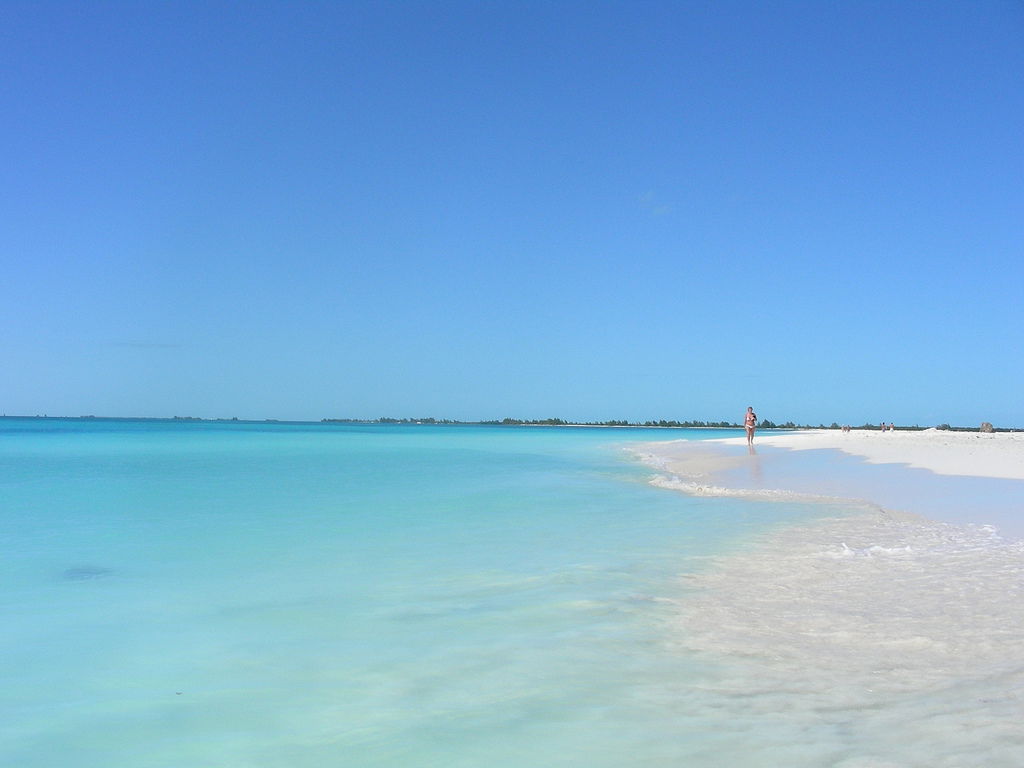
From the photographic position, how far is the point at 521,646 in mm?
4414

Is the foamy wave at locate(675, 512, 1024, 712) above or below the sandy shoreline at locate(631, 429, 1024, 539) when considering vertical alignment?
below

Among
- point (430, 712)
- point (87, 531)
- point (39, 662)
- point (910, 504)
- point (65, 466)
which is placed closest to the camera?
point (430, 712)

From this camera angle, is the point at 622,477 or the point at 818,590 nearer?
the point at 818,590

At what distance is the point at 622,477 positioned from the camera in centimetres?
1773

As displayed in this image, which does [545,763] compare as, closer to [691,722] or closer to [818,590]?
[691,722]

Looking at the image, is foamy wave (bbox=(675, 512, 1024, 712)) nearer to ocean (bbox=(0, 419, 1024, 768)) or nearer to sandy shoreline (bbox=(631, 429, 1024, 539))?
ocean (bbox=(0, 419, 1024, 768))

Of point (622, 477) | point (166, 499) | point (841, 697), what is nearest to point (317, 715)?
point (841, 697)

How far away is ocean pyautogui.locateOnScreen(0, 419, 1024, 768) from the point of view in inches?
122

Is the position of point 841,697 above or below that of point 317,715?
above

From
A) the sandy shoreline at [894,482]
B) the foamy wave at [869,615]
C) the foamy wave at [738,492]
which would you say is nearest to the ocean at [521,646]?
the foamy wave at [869,615]

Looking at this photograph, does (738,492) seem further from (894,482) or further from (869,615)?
(869,615)

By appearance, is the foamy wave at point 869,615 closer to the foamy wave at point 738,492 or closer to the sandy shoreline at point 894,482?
the sandy shoreline at point 894,482

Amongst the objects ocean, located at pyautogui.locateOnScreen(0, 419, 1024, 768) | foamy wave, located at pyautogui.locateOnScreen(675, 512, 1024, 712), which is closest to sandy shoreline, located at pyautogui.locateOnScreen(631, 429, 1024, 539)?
ocean, located at pyautogui.locateOnScreen(0, 419, 1024, 768)

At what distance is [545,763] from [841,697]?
149cm
